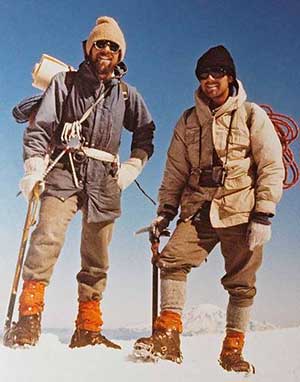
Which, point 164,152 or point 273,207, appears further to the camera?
point 164,152

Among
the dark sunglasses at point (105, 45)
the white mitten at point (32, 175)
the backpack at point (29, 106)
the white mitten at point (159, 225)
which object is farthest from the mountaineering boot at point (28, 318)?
the dark sunglasses at point (105, 45)

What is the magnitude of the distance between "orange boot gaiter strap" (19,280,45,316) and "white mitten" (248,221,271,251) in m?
0.58

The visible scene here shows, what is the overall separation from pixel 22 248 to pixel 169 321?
0.44 metres

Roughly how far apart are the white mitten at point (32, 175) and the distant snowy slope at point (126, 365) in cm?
39

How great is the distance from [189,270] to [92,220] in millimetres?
305

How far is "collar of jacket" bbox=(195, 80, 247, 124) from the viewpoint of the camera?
6.57 feet

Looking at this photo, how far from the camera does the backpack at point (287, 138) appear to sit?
2100mm

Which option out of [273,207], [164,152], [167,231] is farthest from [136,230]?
[273,207]

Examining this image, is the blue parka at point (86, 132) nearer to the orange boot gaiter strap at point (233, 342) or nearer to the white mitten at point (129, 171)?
the white mitten at point (129, 171)

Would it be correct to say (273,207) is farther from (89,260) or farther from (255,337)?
(89,260)

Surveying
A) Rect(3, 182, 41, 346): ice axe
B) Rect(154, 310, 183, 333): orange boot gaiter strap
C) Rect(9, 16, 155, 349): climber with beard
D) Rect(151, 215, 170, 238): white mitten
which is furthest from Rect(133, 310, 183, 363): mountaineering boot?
Rect(3, 182, 41, 346): ice axe

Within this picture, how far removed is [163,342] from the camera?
1.87 m

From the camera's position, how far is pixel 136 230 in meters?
2.05

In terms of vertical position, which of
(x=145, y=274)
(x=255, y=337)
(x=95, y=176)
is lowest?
(x=255, y=337)
